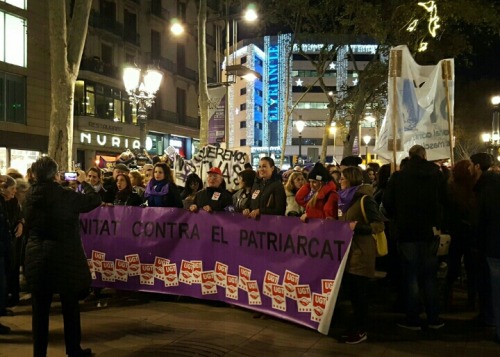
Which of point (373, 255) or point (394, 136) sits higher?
point (394, 136)

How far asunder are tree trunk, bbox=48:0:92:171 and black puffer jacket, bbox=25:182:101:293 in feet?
20.1

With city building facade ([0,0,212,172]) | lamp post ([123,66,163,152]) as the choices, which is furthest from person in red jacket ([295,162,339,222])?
city building facade ([0,0,212,172])

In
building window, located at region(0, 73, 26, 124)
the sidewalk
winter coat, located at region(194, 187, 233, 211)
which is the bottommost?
the sidewalk

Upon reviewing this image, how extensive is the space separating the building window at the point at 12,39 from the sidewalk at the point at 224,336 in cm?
2231

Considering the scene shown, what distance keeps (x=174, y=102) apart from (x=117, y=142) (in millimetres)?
8609

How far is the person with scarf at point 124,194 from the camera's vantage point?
25.7 feet

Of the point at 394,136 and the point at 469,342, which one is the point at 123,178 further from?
the point at 469,342

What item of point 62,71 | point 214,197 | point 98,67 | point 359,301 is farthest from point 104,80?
point 359,301

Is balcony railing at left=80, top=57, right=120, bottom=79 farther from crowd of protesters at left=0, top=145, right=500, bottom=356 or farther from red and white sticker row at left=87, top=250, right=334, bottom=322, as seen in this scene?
red and white sticker row at left=87, top=250, right=334, bottom=322

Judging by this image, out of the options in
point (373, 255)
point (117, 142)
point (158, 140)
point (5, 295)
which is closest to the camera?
→ point (373, 255)

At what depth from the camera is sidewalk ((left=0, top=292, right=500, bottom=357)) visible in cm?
529

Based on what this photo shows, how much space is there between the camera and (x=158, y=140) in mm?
40250

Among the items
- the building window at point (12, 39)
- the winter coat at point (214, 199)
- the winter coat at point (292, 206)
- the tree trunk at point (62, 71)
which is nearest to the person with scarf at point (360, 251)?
the winter coat at point (214, 199)

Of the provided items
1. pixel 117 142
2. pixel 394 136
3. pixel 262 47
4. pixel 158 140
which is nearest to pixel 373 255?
pixel 394 136
